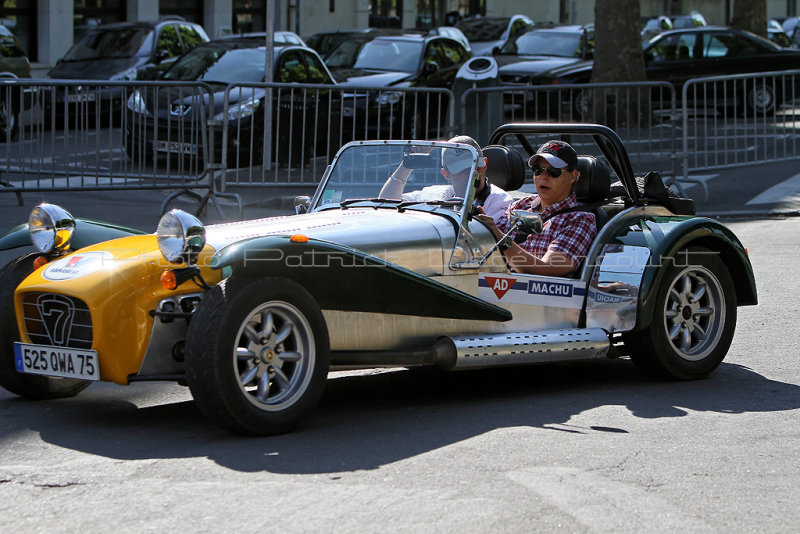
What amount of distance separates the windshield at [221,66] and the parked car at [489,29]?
12.6m

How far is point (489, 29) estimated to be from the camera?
1244 inches

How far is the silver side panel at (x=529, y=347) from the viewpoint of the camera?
577cm

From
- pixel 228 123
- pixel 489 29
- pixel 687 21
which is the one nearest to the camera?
pixel 228 123

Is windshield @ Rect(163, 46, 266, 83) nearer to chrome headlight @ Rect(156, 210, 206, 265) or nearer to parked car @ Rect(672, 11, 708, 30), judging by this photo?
chrome headlight @ Rect(156, 210, 206, 265)

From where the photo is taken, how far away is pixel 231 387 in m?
4.85

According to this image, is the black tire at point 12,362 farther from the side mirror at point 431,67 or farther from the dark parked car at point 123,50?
the dark parked car at point 123,50

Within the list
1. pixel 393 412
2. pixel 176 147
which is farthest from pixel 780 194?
pixel 393 412

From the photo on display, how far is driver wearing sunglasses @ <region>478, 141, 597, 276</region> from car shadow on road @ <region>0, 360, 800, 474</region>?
0.67 meters

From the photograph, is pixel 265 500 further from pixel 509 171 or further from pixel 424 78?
pixel 424 78

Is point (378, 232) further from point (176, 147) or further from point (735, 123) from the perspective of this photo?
point (735, 123)

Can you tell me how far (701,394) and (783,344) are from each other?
1406 mm

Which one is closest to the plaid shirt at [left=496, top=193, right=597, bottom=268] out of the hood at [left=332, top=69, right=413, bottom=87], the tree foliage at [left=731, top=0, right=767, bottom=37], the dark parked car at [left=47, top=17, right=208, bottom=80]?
the hood at [left=332, top=69, right=413, bottom=87]

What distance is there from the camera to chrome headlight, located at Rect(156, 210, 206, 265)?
16.9 feet

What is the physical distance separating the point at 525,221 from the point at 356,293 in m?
0.93
